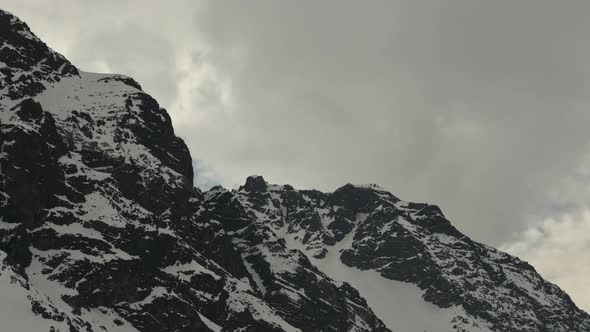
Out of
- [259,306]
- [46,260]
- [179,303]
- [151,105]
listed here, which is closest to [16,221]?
[46,260]

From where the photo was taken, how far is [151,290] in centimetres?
13412

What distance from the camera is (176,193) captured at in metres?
167

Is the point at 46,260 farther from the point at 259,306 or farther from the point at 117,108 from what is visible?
the point at 117,108

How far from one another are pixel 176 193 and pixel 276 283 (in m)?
40.4

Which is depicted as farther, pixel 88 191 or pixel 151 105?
pixel 151 105

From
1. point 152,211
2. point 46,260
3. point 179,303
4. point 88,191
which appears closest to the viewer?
point 46,260

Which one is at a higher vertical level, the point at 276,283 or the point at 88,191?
the point at 276,283

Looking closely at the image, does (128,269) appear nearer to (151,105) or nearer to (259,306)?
(259,306)

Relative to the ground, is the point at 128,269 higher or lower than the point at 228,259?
lower

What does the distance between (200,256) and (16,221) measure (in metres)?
43.2

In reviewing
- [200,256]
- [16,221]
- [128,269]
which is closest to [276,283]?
[200,256]

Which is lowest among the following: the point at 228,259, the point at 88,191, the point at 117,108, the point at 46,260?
the point at 46,260

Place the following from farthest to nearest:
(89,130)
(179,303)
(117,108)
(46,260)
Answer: (117,108)
(89,130)
(179,303)
(46,260)

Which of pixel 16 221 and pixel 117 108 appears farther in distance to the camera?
pixel 117 108
